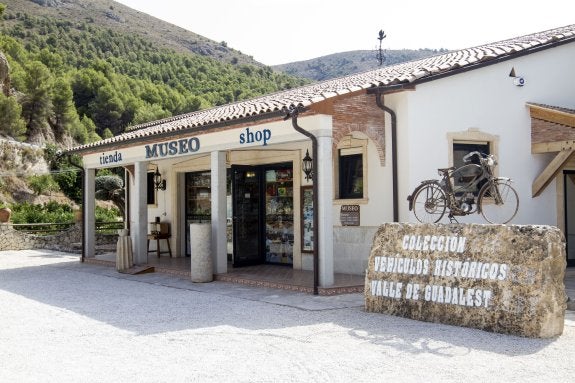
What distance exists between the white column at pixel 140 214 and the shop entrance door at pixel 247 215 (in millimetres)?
2361

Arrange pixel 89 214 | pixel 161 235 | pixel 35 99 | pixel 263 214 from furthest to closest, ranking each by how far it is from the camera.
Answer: pixel 35 99 → pixel 89 214 → pixel 161 235 → pixel 263 214

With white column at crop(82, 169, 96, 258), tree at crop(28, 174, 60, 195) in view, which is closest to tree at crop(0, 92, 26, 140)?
tree at crop(28, 174, 60, 195)

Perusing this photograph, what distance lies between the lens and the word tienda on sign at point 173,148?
1241cm

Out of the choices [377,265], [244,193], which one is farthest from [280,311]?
[244,193]

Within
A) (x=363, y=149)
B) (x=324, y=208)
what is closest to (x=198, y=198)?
(x=363, y=149)

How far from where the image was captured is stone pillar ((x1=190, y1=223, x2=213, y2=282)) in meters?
11.5

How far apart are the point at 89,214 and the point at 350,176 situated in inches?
320

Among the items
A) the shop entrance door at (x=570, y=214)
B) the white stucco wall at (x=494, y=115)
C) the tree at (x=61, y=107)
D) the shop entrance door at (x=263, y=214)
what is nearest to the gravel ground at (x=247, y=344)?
the white stucco wall at (x=494, y=115)

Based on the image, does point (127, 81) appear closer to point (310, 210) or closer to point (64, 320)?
point (310, 210)

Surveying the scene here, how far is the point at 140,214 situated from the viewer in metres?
14.2

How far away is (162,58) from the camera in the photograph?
67250mm

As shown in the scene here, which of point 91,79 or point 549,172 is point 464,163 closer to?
point 549,172

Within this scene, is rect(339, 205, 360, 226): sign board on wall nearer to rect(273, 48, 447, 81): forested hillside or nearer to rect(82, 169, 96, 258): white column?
rect(82, 169, 96, 258): white column

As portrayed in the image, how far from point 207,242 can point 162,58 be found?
194ft
